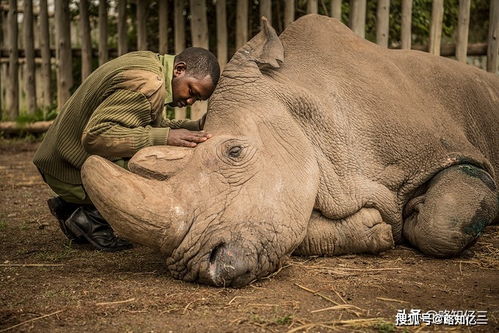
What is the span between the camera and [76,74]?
9.54m

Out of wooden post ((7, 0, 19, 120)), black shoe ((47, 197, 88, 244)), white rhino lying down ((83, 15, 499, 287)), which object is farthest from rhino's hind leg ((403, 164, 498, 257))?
wooden post ((7, 0, 19, 120))

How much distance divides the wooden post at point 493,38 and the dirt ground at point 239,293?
336 centimetres

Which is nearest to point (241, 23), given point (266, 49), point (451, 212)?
point (266, 49)

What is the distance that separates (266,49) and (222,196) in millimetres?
1114

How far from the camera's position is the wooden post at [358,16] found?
7473 mm

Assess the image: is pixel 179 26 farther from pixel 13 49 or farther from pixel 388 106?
pixel 388 106

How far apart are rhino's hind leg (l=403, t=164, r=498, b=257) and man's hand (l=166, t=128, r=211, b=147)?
49.8 inches

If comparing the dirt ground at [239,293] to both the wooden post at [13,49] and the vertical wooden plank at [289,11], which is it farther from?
the wooden post at [13,49]

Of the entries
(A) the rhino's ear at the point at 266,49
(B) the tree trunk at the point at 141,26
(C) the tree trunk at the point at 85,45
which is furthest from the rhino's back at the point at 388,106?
(C) the tree trunk at the point at 85,45

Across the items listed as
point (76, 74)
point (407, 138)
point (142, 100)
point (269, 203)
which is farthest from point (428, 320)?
point (76, 74)

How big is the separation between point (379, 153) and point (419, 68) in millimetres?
872

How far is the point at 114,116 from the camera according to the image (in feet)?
12.0

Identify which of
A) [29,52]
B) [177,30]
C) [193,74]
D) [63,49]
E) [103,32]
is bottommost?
[29,52]

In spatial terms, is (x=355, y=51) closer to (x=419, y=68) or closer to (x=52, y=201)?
(x=419, y=68)
